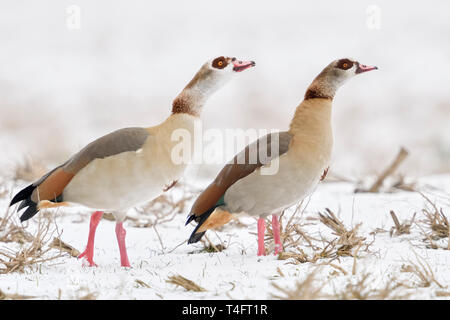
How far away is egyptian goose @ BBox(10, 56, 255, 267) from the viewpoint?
320cm

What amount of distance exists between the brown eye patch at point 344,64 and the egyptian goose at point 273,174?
0.24m

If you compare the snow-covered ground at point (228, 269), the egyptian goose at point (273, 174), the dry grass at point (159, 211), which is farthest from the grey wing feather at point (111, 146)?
the dry grass at point (159, 211)

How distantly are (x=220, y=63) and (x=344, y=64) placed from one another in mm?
759

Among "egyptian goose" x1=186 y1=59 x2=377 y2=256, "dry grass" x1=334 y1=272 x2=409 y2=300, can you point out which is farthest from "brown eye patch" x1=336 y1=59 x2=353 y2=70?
"dry grass" x1=334 y1=272 x2=409 y2=300

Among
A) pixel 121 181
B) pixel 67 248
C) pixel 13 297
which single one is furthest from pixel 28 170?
pixel 13 297

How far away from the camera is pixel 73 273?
124 inches

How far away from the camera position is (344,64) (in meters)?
3.44

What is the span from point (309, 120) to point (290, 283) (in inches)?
42.1

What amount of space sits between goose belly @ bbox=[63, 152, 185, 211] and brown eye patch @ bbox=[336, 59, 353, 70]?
1148 millimetres

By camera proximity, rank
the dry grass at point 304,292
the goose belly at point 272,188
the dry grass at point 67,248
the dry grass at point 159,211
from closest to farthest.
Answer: the dry grass at point 304,292
the goose belly at point 272,188
the dry grass at point 67,248
the dry grass at point 159,211

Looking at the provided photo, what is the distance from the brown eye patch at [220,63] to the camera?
3385 mm

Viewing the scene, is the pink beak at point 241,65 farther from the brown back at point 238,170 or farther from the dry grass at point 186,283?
the dry grass at point 186,283

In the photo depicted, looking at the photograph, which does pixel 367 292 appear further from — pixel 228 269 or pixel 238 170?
pixel 238 170
